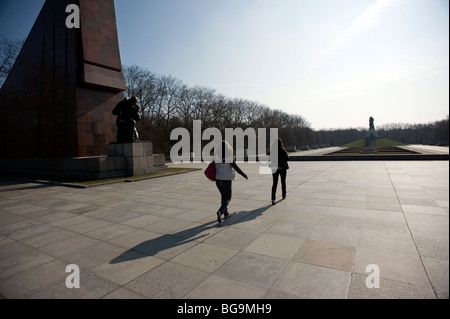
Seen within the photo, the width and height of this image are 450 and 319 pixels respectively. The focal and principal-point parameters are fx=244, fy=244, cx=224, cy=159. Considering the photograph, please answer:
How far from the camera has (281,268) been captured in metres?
3.18

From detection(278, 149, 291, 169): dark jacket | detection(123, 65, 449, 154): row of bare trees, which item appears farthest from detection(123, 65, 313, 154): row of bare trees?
detection(278, 149, 291, 169): dark jacket

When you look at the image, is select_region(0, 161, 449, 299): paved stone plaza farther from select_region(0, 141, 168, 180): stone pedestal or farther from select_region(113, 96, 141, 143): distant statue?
select_region(113, 96, 141, 143): distant statue

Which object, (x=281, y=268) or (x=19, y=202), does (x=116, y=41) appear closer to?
(x=19, y=202)

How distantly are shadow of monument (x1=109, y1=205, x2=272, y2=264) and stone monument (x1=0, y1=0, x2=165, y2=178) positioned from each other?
31.1ft

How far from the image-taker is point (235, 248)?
388 cm

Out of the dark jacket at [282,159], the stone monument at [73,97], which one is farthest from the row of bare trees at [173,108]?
the dark jacket at [282,159]

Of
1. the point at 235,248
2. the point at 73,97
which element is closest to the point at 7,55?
the point at 73,97

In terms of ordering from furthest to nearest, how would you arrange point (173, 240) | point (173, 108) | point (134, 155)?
point (173, 108), point (134, 155), point (173, 240)

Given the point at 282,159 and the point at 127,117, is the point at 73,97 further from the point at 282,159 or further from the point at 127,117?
the point at 282,159

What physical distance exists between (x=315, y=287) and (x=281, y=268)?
0.53m

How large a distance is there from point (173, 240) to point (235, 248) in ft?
3.77

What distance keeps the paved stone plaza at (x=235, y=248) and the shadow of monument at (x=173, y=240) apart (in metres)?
0.02

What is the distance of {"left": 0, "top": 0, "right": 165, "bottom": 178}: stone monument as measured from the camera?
1411cm
